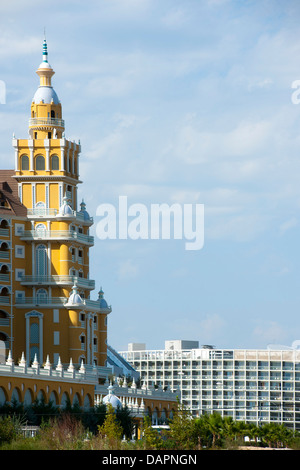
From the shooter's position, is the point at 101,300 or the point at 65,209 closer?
the point at 65,209

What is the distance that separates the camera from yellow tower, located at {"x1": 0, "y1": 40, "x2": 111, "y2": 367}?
154 metres

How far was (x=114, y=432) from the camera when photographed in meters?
105

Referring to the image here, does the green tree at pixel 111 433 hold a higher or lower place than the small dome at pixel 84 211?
lower

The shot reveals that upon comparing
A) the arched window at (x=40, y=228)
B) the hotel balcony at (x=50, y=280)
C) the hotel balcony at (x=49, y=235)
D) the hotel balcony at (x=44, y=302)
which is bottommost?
the hotel balcony at (x=44, y=302)

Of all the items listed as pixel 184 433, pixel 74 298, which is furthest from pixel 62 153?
pixel 184 433

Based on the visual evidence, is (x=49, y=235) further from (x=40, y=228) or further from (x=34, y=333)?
(x=34, y=333)

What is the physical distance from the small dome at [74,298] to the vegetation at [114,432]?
67.0 ft

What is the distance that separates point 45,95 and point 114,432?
204 ft

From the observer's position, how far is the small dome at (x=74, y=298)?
15325 cm

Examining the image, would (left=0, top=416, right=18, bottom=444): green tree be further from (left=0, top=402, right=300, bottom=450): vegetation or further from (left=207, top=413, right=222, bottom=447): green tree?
(left=207, top=413, right=222, bottom=447): green tree

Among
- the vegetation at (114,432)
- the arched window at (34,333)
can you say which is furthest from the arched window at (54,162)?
the vegetation at (114,432)

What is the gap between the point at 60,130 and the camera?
159 metres

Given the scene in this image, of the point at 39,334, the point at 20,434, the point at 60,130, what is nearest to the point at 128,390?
the point at 39,334

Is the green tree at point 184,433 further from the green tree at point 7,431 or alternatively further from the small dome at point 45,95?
the small dome at point 45,95
